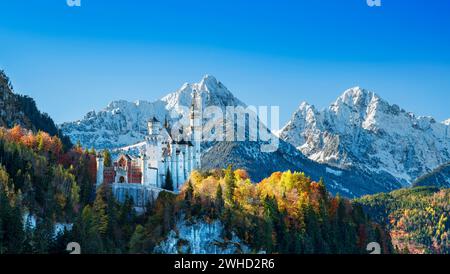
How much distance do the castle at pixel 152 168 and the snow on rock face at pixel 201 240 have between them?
423 inches

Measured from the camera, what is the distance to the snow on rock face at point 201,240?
119625 mm

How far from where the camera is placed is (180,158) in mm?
147000

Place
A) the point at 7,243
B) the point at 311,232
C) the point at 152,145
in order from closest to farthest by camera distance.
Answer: the point at 7,243
the point at 311,232
the point at 152,145

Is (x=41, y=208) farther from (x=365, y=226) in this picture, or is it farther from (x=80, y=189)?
(x=365, y=226)

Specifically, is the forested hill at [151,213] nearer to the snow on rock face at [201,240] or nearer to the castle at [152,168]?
the snow on rock face at [201,240]

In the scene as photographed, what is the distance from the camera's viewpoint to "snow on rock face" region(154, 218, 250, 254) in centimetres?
11962

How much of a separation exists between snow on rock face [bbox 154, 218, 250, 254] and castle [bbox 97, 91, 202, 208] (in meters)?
10.7

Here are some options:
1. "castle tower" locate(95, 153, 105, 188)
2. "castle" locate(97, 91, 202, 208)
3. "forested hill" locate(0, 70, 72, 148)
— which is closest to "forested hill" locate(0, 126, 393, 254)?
"castle tower" locate(95, 153, 105, 188)

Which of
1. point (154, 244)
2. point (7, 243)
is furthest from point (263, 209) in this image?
point (7, 243)

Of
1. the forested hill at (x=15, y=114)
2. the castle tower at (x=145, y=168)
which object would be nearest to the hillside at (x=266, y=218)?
the castle tower at (x=145, y=168)
